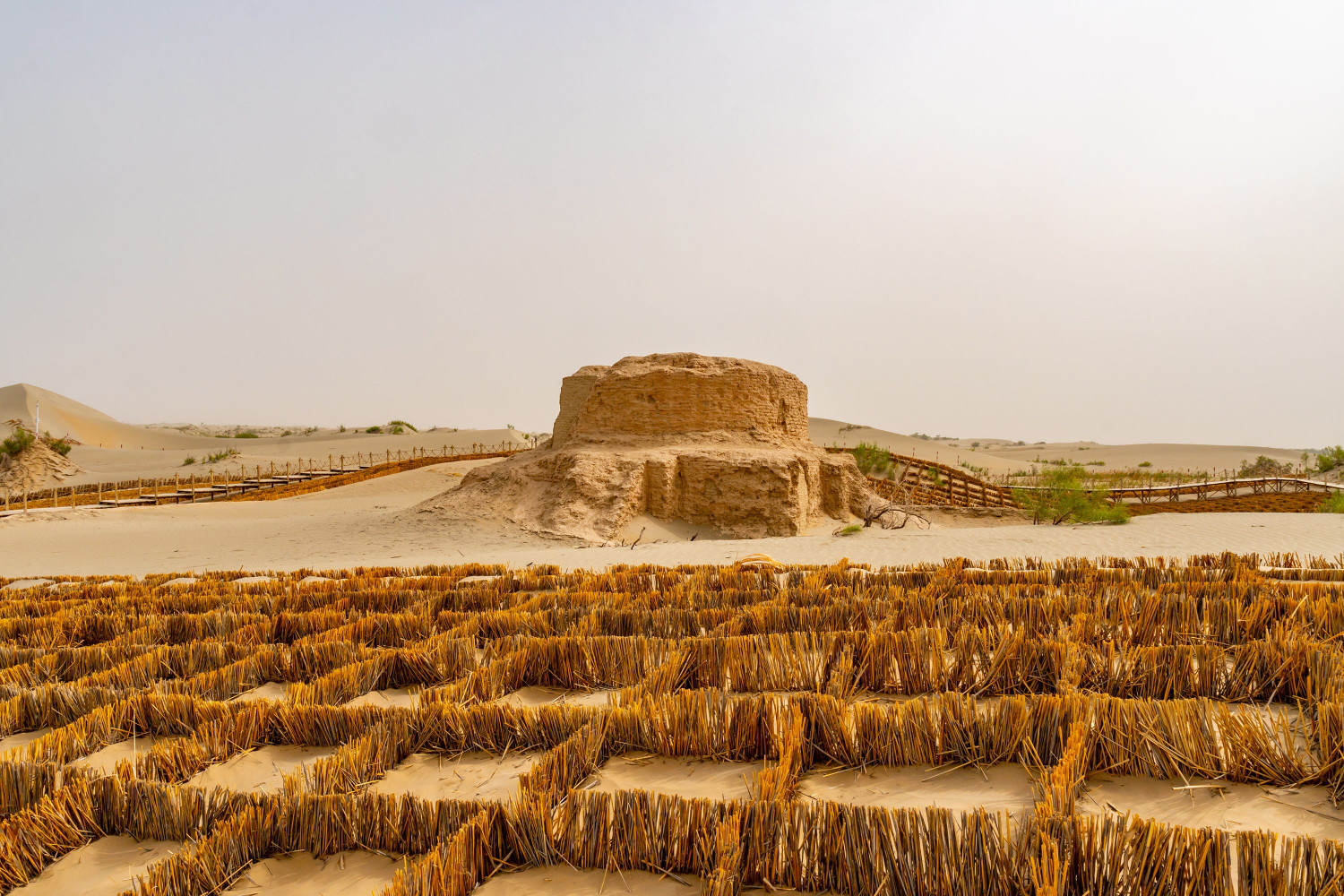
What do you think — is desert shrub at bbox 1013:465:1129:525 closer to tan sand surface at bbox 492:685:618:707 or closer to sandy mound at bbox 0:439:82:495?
tan sand surface at bbox 492:685:618:707

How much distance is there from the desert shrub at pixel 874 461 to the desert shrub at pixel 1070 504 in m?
6.57

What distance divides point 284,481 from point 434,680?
2632 centimetres

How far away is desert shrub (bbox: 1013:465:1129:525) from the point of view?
15645 millimetres

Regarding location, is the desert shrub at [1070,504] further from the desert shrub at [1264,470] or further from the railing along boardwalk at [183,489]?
the railing along boardwalk at [183,489]

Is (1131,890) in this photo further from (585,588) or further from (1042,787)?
(585,588)

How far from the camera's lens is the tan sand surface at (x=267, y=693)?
3299mm

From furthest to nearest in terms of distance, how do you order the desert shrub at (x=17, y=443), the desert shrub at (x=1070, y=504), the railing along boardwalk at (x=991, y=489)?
the desert shrub at (x=17, y=443), the railing along boardwalk at (x=991, y=489), the desert shrub at (x=1070, y=504)

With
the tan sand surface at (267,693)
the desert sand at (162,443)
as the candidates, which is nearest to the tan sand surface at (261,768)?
the tan sand surface at (267,693)

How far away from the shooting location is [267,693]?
3436 mm

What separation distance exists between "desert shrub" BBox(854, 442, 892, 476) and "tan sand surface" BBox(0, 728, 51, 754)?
23982 mm

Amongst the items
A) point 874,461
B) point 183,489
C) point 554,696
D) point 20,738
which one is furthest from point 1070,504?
point 183,489

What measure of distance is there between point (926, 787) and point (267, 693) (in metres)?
2.97

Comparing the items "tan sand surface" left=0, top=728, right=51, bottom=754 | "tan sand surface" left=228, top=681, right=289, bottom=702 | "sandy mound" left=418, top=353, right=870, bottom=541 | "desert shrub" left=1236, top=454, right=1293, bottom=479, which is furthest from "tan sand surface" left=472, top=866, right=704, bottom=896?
"desert shrub" left=1236, top=454, right=1293, bottom=479

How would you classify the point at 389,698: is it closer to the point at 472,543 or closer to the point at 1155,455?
the point at 472,543
